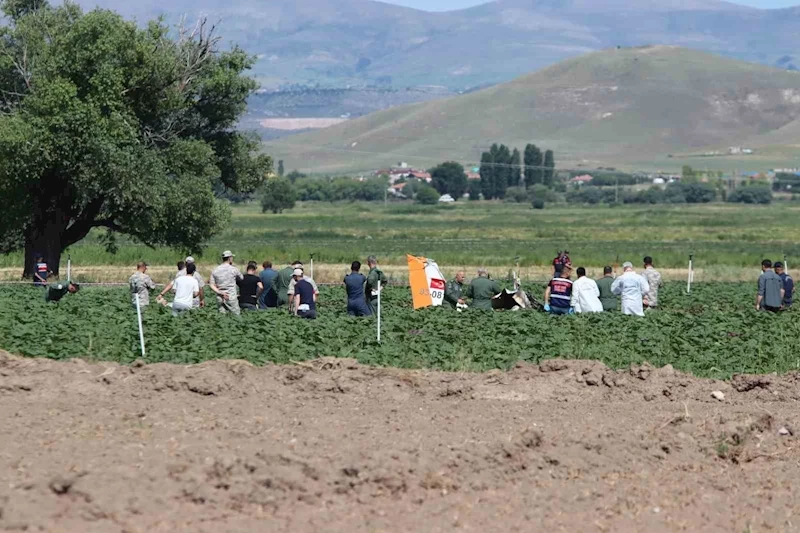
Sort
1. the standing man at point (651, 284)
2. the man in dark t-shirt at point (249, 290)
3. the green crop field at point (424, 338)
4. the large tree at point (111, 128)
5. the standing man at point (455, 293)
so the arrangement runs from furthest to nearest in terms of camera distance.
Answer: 1. the large tree at point (111, 128)
2. the standing man at point (651, 284)
3. the standing man at point (455, 293)
4. the man in dark t-shirt at point (249, 290)
5. the green crop field at point (424, 338)

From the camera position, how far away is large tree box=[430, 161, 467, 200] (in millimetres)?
172375

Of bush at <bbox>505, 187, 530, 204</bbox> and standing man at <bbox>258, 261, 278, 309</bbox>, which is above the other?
standing man at <bbox>258, 261, 278, 309</bbox>

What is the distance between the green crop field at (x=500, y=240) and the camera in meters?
49.1

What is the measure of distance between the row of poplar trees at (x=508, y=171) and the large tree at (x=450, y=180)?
9.96 ft

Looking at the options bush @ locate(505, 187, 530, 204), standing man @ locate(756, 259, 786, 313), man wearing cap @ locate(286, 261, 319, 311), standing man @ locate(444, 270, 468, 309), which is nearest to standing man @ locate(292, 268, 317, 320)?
man wearing cap @ locate(286, 261, 319, 311)

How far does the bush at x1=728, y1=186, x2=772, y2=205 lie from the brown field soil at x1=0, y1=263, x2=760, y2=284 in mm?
106539

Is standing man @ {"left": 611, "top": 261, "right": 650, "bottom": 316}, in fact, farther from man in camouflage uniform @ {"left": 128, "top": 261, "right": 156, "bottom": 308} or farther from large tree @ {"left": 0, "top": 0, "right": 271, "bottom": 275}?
large tree @ {"left": 0, "top": 0, "right": 271, "bottom": 275}

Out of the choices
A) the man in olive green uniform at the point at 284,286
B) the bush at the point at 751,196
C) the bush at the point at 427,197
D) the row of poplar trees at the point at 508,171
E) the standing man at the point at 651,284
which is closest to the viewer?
the man in olive green uniform at the point at 284,286

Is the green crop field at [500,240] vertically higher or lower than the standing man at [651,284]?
lower

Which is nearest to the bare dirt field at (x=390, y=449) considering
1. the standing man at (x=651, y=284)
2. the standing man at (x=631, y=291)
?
the standing man at (x=631, y=291)

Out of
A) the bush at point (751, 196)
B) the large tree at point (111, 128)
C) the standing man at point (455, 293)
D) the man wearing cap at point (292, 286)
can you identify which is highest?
the large tree at point (111, 128)

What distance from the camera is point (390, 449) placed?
40.8 feet

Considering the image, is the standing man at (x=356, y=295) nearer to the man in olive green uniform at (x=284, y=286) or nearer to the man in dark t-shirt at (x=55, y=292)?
the man in olive green uniform at (x=284, y=286)

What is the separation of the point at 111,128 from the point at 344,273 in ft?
32.5
